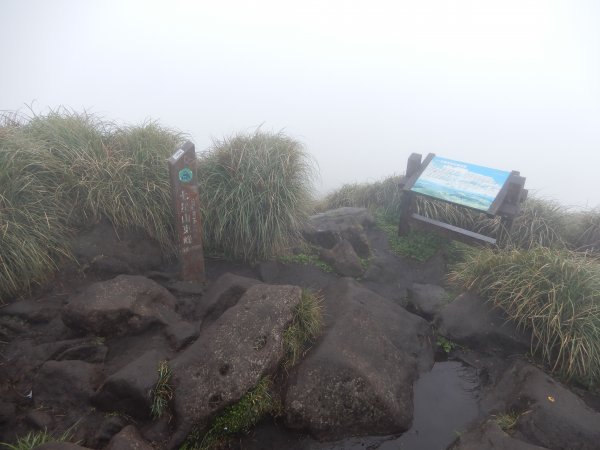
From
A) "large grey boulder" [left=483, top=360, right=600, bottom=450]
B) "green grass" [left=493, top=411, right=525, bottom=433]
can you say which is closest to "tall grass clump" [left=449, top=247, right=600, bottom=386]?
"large grey boulder" [left=483, top=360, right=600, bottom=450]

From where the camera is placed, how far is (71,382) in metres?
3.40

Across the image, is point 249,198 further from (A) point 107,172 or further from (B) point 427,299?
(B) point 427,299

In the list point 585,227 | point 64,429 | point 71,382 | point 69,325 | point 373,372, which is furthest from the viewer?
point 585,227

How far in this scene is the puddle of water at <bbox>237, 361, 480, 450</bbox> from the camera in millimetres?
3434

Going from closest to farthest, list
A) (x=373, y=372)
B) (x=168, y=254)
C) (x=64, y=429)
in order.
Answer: (x=64, y=429), (x=373, y=372), (x=168, y=254)

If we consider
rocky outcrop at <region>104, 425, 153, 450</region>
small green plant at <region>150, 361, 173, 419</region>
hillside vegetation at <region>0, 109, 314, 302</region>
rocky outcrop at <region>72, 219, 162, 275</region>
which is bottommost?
rocky outcrop at <region>104, 425, 153, 450</region>

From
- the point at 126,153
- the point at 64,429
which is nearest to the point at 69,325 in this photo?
the point at 64,429

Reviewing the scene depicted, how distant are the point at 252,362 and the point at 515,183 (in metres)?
4.27

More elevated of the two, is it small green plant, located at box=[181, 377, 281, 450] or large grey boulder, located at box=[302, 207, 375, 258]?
large grey boulder, located at box=[302, 207, 375, 258]

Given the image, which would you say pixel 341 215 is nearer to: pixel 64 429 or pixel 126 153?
pixel 126 153

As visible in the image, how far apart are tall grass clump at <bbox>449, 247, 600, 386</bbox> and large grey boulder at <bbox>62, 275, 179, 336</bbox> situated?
3441mm

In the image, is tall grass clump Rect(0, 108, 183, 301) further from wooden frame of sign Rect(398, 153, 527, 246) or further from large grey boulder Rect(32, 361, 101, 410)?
wooden frame of sign Rect(398, 153, 527, 246)

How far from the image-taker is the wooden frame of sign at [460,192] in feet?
18.6

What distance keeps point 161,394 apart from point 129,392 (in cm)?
24
